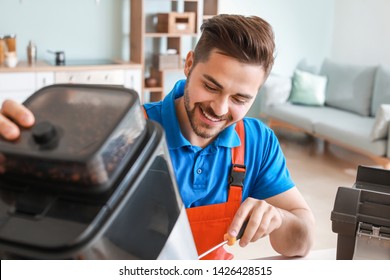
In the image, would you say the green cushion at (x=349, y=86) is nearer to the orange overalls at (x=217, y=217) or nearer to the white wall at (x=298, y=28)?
the white wall at (x=298, y=28)

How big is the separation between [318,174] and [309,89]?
50.3 inches

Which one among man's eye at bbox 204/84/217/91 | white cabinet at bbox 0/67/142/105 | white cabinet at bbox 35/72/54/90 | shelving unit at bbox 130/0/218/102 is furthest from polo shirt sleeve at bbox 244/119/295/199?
shelving unit at bbox 130/0/218/102

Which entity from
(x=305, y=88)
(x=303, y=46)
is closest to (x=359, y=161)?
(x=305, y=88)

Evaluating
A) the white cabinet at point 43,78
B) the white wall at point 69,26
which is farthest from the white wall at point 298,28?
the white cabinet at point 43,78

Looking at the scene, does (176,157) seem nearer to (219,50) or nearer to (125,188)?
(219,50)

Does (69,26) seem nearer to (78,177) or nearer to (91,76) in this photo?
(91,76)

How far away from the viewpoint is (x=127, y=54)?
5145 mm

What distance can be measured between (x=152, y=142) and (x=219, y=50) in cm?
64

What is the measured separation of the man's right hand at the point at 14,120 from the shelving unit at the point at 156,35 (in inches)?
169

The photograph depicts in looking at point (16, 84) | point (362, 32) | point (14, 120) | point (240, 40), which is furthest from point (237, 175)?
point (362, 32)

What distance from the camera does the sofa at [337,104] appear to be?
4359mm

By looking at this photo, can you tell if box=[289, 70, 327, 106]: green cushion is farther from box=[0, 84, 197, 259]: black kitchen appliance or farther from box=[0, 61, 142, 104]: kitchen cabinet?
box=[0, 84, 197, 259]: black kitchen appliance

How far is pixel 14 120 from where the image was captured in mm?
609

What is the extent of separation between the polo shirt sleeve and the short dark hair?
231 mm
